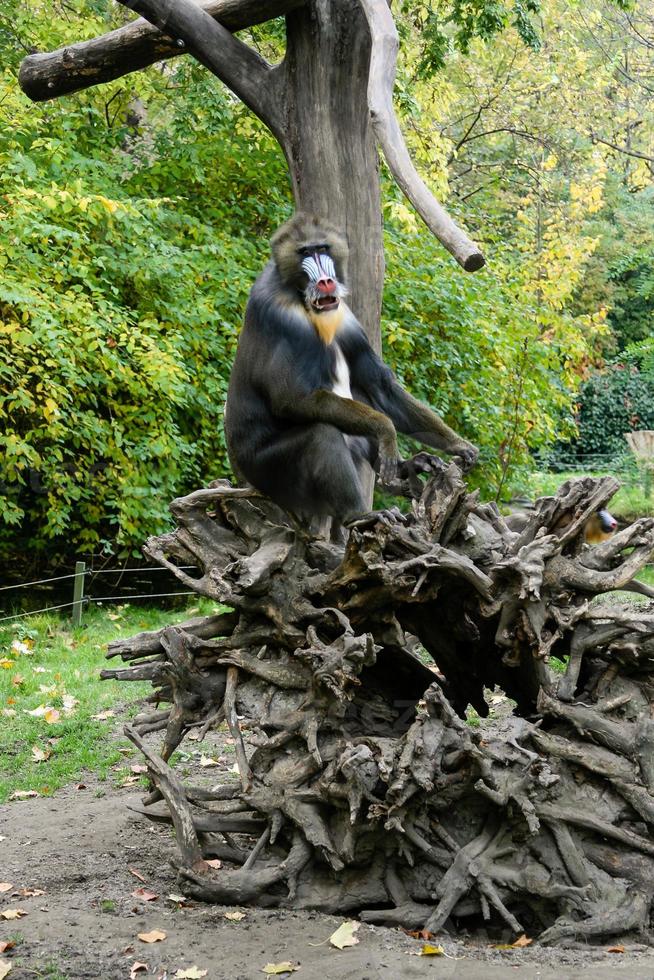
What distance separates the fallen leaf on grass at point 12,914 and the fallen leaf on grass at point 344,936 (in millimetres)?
1159

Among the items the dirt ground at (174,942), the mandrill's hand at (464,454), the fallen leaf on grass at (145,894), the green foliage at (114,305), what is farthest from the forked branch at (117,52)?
the fallen leaf on grass at (145,894)

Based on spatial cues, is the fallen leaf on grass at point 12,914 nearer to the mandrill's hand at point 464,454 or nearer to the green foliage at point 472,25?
the mandrill's hand at point 464,454

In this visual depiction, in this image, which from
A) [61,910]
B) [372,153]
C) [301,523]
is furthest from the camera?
[372,153]

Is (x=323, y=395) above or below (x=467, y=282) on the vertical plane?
below

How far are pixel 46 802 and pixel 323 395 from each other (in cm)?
260

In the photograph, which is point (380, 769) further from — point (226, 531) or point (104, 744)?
point (104, 744)

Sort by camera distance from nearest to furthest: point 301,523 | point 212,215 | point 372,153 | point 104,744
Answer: point 301,523 < point 372,153 < point 104,744 < point 212,215

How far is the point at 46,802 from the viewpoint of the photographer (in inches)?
209

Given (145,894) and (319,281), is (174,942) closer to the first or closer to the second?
(145,894)

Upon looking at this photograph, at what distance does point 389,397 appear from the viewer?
5.07 metres

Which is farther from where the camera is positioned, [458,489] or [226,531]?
[226,531]

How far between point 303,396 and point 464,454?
31.0 inches

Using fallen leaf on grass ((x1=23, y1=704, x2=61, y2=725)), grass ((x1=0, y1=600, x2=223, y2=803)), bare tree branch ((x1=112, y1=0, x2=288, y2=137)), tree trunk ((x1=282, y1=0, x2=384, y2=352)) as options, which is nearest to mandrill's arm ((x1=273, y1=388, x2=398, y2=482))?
tree trunk ((x1=282, y1=0, x2=384, y2=352))

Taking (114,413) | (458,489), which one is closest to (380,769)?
(458,489)
